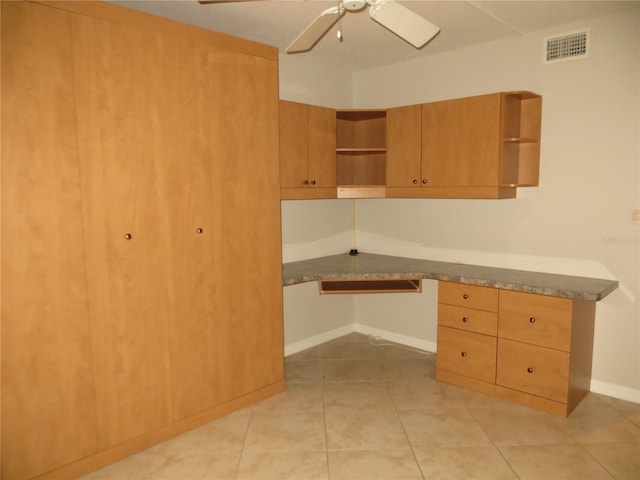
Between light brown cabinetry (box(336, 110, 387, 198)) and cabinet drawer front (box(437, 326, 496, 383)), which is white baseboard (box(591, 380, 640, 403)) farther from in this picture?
light brown cabinetry (box(336, 110, 387, 198))

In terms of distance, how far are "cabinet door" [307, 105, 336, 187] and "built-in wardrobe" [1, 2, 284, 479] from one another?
0.58 metres

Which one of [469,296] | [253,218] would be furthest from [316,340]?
[253,218]

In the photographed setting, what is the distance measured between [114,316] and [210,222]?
0.76 metres

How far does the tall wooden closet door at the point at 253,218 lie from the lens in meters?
2.79

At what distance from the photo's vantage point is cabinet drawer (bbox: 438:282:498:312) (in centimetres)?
309

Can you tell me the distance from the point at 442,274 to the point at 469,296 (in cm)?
25

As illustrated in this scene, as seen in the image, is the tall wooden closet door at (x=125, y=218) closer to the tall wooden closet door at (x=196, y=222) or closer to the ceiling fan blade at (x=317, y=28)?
the tall wooden closet door at (x=196, y=222)

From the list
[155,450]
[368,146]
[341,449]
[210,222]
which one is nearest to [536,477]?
[341,449]

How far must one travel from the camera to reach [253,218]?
9.59ft

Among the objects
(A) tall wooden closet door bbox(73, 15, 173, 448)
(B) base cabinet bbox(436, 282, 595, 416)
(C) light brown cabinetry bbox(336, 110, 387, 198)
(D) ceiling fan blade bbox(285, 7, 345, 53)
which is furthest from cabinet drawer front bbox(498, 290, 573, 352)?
(A) tall wooden closet door bbox(73, 15, 173, 448)

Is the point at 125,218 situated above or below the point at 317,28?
below

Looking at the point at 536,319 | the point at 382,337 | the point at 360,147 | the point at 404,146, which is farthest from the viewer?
the point at 382,337

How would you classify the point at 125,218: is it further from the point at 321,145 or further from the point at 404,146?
the point at 404,146

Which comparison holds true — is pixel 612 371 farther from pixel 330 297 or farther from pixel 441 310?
pixel 330 297
